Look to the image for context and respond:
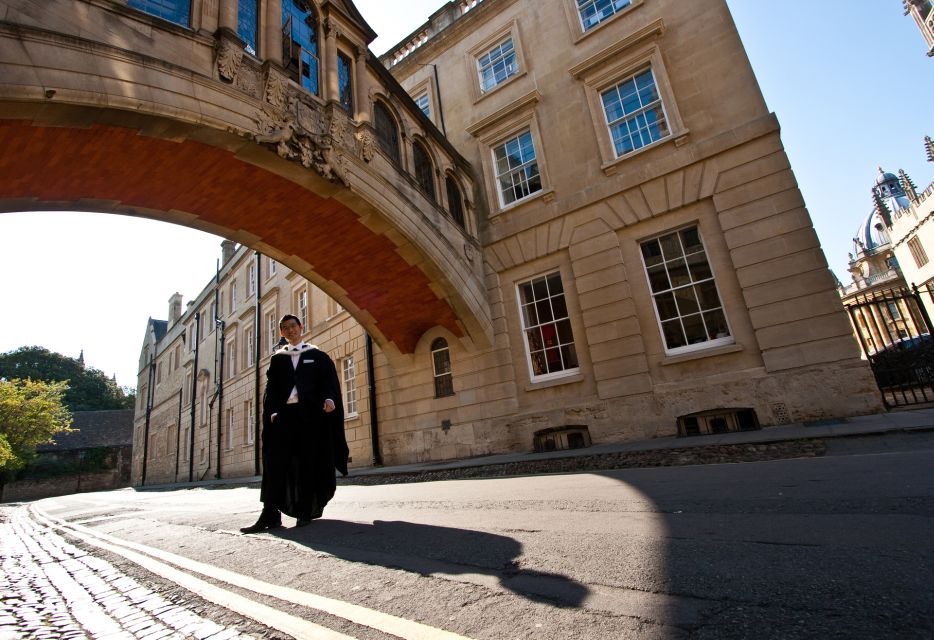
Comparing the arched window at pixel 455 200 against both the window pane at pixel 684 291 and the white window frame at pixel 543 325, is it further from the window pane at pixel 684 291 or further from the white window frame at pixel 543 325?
the window pane at pixel 684 291

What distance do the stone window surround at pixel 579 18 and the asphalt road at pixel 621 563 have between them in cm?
1165

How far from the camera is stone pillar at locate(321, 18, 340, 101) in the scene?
8695 millimetres

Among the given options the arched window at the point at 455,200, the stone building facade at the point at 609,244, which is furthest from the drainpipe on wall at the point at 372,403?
the arched window at the point at 455,200

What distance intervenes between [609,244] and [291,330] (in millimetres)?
8068

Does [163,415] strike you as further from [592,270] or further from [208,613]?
[208,613]

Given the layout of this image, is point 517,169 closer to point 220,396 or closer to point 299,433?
point 299,433

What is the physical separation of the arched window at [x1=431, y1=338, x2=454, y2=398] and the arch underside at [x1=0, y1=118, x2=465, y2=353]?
0.70 meters

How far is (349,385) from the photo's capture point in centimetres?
1493

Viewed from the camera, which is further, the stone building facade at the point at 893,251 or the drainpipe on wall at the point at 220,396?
the stone building facade at the point at 893,251

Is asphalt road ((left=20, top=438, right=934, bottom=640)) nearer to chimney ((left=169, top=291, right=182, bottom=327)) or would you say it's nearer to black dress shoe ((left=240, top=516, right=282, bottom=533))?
black dress shoe ((left=240, top=516, right=282, bottom=533))

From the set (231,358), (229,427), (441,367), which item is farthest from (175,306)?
(441,367)

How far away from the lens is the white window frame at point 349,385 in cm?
1447

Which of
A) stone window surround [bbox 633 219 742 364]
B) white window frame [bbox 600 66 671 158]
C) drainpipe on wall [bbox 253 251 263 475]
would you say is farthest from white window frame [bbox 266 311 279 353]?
stone window surround [bbox 633 219 742 364]

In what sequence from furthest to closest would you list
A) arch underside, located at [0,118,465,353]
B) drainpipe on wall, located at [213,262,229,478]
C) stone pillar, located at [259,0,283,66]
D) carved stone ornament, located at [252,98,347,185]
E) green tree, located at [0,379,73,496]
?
green tree, located at [0,379,73,496] < drainpipe on wall, located at [213,262,229,478] < stone pillar, located at [259,0,283,66] < carved stone ornament, located at [252,98,347,185] < arch underside, located at [0,118,465,353]
